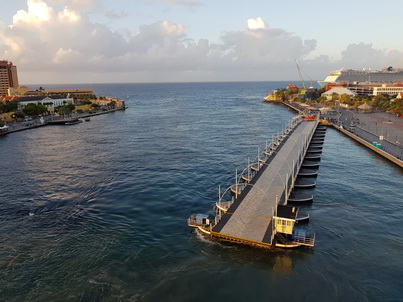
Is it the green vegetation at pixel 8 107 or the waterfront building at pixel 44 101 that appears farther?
the waterfront building at pixel 44 101

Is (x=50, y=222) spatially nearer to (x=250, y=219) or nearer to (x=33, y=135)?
(x=250, y=219)

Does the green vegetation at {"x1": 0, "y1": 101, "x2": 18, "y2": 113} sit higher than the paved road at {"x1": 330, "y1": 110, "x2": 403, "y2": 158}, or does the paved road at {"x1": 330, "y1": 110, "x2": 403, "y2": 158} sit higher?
the green vegetation at {"x1": 0, "y1": 101, "x2": 18, "y2": 113}

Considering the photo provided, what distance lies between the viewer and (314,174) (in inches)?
2496

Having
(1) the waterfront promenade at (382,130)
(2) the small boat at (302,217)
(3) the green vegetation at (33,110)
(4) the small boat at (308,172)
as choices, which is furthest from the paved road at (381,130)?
(3) the green vegetation at (33,110)

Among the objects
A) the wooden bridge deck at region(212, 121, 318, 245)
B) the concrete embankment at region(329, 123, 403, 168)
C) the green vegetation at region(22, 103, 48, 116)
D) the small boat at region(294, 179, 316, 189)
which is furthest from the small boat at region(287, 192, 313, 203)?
the green vegetation at region(22, 103, 48, 116)

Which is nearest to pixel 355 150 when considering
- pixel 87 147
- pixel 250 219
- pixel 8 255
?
pixel 250 219

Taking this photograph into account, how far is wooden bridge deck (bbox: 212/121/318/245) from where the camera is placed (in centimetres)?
3793

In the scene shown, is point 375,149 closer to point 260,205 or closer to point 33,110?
point 260,205

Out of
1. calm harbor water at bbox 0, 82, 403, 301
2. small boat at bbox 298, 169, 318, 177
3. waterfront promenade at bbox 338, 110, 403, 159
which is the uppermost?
waterfront promenade at bbox 338, 110, 403, 159

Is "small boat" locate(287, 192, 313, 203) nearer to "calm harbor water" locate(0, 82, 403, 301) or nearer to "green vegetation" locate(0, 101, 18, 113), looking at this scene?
"calm harbor water" locate(0, 82, 403, 301)

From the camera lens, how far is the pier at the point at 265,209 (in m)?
37.3

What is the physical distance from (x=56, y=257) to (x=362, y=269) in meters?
33.5

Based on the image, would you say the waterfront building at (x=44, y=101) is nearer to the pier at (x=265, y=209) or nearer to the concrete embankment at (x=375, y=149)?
the pier at (x=265, y=209)

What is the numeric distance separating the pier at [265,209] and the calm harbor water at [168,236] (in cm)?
144
